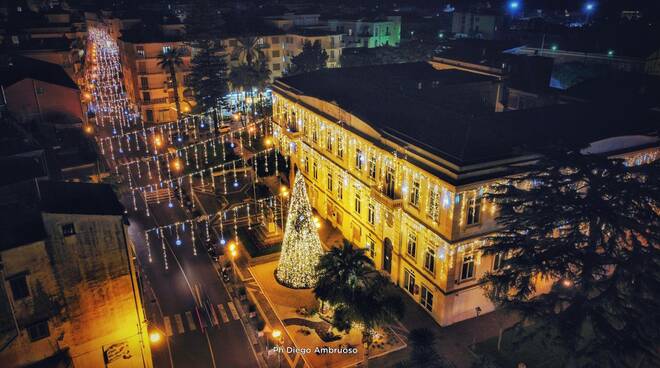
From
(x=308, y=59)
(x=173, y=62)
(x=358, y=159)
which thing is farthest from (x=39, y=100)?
(x=308, y=59)

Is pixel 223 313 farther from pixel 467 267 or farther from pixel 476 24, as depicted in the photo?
pixel 476 24

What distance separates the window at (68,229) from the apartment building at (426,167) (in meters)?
21.5

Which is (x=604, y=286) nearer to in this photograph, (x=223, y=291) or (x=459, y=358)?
(x=459, y=358)

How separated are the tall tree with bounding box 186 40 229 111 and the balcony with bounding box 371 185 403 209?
43.6 metres

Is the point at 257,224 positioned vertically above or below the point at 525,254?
below

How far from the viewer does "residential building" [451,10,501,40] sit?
115m

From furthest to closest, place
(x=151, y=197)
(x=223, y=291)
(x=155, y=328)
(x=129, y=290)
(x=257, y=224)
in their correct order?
(x=151, y=197)
(x=257, y=224)
(x=223, y=291)
(x=155, y=328)
(x=129, y=290)

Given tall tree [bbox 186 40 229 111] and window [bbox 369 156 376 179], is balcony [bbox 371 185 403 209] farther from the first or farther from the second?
tall tree [bbox 186 40 229 111]

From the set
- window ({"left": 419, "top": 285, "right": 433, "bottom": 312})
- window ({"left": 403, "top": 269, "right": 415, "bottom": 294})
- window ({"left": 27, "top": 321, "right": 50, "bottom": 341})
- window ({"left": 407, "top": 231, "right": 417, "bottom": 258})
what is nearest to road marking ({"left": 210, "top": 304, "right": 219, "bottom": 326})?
window ({"left": 27, "top": 321, "right": 50, "bottom": 341})

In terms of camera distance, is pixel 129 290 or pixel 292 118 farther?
pixel 292 118

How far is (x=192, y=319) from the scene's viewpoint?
119 feet

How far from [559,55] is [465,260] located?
44.8 meters

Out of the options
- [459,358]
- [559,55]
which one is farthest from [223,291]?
[559,55]

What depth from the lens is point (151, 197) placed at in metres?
56.0
